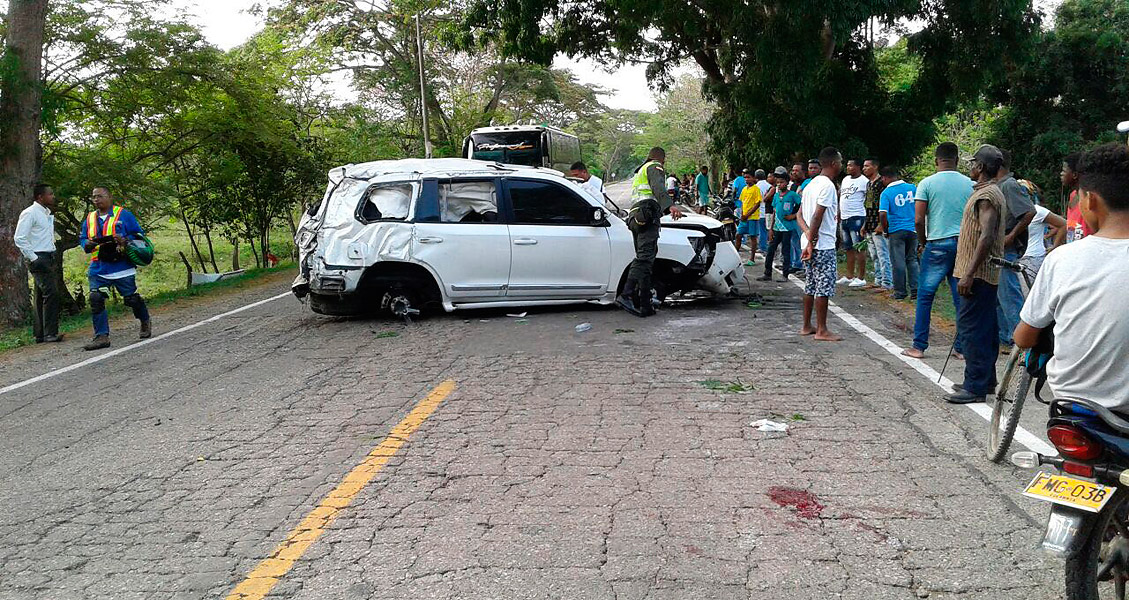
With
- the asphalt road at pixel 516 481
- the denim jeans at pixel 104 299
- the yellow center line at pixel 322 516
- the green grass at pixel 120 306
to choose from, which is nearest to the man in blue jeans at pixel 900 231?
the asphalt road at pixel 516 481

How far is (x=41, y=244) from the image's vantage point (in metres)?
11.4

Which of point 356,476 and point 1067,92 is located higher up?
point 1067,92

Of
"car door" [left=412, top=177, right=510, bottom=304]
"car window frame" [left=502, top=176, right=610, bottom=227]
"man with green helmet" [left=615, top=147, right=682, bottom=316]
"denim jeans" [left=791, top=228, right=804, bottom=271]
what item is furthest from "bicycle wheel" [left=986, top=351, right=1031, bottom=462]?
"denim jeans" [left=791, top=228, right=804, bottom=271]

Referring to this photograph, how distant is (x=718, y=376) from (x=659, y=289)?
3.82 meters

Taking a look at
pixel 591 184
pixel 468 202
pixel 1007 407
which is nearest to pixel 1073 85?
pixel 591 184

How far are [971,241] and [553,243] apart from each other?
16.9 feet

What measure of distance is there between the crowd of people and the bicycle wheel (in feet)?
3.34

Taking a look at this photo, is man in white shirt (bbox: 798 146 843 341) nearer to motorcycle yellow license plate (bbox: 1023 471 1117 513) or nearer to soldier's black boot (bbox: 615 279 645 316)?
A: soldier's black boot (bbox: 615 279 645 316)

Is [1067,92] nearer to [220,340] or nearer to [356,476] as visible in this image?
[220,340]

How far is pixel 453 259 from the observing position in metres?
10.7

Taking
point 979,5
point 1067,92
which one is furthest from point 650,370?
point 1067,92

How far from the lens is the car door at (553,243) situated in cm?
1087

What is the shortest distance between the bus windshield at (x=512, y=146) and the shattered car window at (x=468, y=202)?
47.5 ft

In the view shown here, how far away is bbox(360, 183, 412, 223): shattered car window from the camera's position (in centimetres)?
1069
